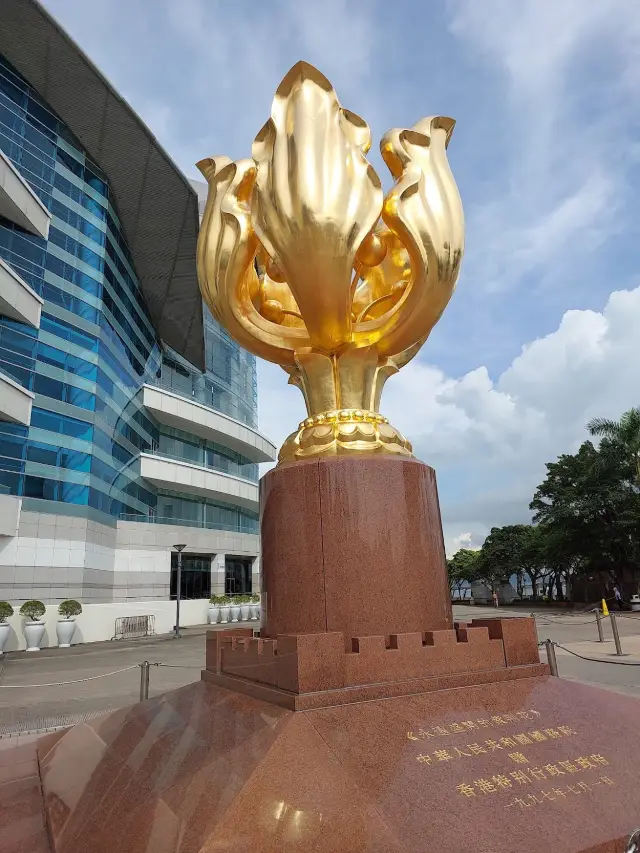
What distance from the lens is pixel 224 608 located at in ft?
77.1

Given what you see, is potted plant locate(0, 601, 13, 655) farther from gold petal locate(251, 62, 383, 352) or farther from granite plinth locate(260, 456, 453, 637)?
gold petal locate(251, 62, 383, 352)

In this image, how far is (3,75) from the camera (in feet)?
67.2

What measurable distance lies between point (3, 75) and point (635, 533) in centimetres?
2971

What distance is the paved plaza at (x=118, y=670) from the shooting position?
7109 mm

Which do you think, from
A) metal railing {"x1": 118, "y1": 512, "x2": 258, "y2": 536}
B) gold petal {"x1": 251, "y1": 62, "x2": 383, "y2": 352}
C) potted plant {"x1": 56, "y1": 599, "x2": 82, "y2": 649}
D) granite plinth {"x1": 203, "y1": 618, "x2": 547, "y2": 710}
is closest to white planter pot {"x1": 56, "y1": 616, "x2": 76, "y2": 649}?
potted plant {"x1": 56, "y1": 599, "x2": 82, "y2": 649}

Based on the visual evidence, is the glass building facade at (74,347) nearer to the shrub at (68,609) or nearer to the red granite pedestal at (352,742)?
the shrub at (68,609)

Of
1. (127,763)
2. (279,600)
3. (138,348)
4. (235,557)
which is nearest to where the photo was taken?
(127,763)

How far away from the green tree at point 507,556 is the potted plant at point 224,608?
57.8 ft

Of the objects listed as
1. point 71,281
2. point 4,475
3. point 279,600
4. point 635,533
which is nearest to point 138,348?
point 71,281

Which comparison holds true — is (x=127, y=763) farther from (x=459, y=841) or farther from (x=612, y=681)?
(x=612, y=681)

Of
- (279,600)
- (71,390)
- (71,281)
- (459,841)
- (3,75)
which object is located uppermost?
(3,75)

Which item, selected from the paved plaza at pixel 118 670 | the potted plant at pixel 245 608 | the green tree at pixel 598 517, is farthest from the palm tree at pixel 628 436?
the potted plant at pixel 245 608

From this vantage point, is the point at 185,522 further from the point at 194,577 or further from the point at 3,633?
the point at 3,633

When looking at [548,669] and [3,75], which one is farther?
[3,75]
